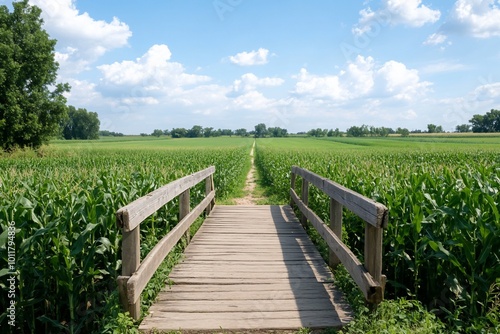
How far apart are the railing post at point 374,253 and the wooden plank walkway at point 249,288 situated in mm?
626

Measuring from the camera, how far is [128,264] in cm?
357

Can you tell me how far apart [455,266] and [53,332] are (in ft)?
15.1

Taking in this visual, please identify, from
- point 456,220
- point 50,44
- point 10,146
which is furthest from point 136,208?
point 50,44

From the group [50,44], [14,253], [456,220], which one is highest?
[50,44]

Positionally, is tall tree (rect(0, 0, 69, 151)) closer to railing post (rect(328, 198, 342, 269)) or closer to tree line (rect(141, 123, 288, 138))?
railing post (rect(328, 198, 342, 269))

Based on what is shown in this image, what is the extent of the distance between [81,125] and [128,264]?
4991 inches

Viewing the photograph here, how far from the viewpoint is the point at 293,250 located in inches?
253

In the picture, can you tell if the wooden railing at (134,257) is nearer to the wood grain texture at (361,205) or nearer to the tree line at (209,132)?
the wood grain texture at (361,205)

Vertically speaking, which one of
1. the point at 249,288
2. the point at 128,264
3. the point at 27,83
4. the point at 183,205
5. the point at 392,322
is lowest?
the point at 249,288

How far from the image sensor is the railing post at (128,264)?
3455 millimetres

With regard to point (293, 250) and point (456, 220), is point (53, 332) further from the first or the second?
point (456, 220)

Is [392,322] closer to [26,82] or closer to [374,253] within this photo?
[374,253]

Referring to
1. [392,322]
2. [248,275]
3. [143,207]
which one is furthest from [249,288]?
[392,322]

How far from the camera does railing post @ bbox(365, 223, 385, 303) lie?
3564 mm
